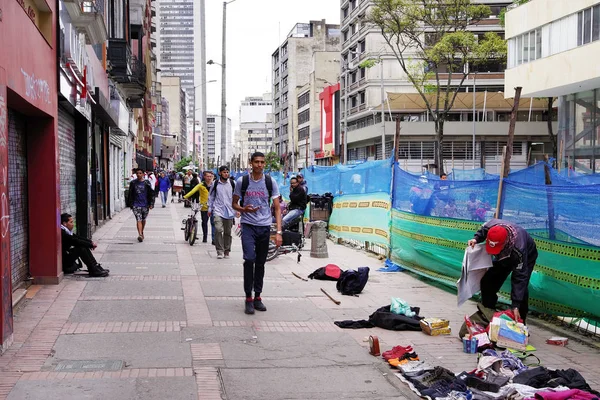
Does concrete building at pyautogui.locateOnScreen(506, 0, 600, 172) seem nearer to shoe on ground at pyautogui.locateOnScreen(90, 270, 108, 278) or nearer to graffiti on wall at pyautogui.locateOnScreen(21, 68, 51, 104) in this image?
shoe on ground at pyautogui.locateOnScreen(90, 270, 108, 278)

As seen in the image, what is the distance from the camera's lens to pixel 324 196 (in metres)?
18.1

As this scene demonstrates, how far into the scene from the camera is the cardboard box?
23.4ft

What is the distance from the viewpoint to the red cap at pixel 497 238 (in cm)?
674

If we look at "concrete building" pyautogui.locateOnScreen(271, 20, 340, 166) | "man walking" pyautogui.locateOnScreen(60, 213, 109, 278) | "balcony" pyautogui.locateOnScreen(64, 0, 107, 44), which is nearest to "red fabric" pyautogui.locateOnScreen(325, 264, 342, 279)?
"man walking" pyautogui.locateOnScreen(60, 213, 109, 278)

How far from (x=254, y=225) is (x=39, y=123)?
137 inches

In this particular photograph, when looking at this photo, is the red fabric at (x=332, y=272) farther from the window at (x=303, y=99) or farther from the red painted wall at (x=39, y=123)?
the window at (x=303, y=99)

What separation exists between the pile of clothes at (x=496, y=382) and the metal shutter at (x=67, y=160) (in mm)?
8708

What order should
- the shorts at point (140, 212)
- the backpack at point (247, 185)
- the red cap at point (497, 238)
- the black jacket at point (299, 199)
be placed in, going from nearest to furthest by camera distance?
1. the red cap at point (497, 238)
2. the backpack at point (247, 185)
3. the black jacket at point (299, 199)
4. the shorts at point (140, 212)

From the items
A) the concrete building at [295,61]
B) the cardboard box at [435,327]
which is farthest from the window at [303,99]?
the cardboard box at [435,327]

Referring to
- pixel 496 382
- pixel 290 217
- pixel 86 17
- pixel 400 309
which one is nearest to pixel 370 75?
pixel 290 217

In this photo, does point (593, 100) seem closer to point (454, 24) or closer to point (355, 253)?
point (454, 24)

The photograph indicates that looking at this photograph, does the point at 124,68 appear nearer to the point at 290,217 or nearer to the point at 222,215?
the point at 290,217

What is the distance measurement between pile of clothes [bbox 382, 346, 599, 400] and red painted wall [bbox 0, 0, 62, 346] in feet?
15.7

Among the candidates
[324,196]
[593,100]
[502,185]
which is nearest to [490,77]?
[593,100]
